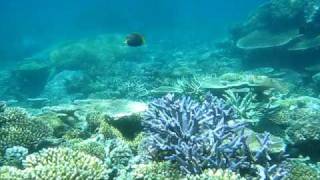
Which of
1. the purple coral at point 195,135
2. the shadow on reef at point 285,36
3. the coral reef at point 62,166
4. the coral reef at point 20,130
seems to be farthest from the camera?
the shadow on reef at point 285,36

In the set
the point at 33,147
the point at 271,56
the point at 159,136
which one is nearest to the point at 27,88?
the point at 271,56

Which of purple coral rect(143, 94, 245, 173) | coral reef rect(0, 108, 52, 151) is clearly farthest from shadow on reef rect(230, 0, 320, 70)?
coral reef rect(0, 108, 52, 151)

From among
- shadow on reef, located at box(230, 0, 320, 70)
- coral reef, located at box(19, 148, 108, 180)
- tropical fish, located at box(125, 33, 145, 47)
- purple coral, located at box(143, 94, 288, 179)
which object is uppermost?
shadow on reef, located at box(230, 0, 320, 70)

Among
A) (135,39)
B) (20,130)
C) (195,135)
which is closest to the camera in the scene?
(195,135)

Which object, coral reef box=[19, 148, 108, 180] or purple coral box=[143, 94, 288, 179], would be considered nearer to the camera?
coral reef box=[19, 148, 108, 180]

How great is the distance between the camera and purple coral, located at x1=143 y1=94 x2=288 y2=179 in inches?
173

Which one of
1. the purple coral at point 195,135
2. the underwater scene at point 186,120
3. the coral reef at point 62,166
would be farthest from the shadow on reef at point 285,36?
the coral reef at point 62,166

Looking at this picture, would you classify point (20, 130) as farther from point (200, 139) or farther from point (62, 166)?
point (200, 139)

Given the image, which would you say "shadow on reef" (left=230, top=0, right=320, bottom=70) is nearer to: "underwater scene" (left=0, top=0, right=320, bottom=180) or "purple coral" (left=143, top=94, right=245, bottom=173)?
"underwater scene" (left=0, top=0, right=320, bottom=180)

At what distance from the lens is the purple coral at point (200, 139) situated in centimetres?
438

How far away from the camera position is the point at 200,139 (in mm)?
4551

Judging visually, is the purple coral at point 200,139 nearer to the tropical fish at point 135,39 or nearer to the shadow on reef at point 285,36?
the tropical fish at point 135,39

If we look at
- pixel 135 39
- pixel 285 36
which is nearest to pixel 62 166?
pixel 135 39

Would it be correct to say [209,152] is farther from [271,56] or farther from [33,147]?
[271,56]
